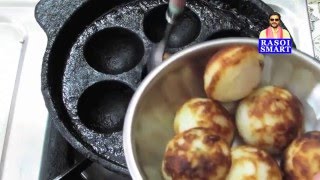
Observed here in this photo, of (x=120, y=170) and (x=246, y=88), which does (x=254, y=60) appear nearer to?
(x=246, y=88)

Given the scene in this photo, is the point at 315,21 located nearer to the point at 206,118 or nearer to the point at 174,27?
the point at 174,27

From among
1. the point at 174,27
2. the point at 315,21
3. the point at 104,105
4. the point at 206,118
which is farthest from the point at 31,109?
the point at 315,21

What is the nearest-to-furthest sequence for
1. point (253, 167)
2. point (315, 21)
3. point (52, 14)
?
point (253, 167) < point (52, 14) < point (315, 21)

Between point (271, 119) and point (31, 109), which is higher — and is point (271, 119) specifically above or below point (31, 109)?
above

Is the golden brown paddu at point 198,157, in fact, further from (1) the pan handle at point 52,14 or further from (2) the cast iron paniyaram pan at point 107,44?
(1) the pan handle at point 52,14

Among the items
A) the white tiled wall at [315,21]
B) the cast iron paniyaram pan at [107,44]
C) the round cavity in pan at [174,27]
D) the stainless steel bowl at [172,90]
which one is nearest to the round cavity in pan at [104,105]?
the cast iron paniyaram pan at [107,44]

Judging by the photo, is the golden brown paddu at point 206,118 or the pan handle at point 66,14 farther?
the pan handle at point 66,14
